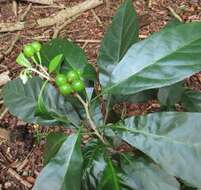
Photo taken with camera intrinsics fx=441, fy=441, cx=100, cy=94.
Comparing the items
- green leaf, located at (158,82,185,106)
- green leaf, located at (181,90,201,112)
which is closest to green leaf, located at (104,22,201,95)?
green leaf, located at (158,82,185,106)

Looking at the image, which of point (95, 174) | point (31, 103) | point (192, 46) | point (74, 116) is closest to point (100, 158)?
point (95, 174)

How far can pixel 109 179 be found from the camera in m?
1.03

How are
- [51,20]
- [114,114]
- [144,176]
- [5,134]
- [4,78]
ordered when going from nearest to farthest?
1. [144,176]
2. [114,114]
3. [5,134]
4. [4,78]
5. [51,20]

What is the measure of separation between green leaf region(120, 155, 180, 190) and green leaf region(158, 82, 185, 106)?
0.25 metres

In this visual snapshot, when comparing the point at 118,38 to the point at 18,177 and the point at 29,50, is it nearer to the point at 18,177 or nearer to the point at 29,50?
the point at 29,50

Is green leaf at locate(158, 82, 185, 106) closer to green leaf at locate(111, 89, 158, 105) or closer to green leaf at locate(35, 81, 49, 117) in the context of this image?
green leaf at locate(111, 89, 158, 105)

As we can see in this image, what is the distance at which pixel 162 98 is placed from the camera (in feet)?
4.14

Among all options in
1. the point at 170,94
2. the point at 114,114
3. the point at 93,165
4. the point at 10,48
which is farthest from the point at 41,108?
the point at 10,48

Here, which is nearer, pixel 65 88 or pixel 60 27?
pixel 65 88

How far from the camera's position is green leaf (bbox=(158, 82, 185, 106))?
4.09 feet

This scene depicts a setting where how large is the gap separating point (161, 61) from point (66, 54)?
0.29m

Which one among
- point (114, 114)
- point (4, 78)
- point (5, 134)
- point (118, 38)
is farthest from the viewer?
point (4, 78)

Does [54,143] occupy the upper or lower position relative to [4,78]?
upper

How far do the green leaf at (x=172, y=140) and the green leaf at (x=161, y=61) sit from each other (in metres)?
0.09
